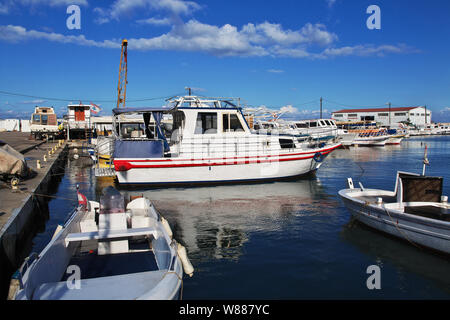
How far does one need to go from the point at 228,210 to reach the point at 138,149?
5.56m

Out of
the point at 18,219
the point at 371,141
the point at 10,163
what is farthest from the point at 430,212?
the point at 371,141

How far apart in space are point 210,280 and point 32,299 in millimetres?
3264

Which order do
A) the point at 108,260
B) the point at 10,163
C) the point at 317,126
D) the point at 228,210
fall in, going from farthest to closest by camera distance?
the point at 317,126 < the point at 10,163 < the point at 228,210 < the point at 108,260

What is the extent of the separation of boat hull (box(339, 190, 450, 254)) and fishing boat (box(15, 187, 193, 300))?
5598 millimetres

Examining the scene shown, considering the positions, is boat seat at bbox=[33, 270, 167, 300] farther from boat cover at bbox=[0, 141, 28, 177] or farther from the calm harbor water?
boat cover at bbox=[0, 141, 28, 177]

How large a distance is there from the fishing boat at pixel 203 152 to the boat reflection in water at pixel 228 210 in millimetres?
619

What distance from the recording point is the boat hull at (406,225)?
7.31 metres

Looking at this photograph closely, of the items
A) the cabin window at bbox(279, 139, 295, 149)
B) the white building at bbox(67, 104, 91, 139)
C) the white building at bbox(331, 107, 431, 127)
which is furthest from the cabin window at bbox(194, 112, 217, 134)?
the white building at bbox(331, 107, 431, 127)

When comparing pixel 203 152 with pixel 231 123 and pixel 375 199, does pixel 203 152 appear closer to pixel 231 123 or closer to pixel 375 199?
pixel 231 123

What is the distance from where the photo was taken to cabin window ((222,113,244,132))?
16.3 m

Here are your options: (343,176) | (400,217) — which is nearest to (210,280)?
(400,217)

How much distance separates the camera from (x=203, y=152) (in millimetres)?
15586

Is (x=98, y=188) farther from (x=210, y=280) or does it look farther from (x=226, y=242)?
(x=210, y=280)
